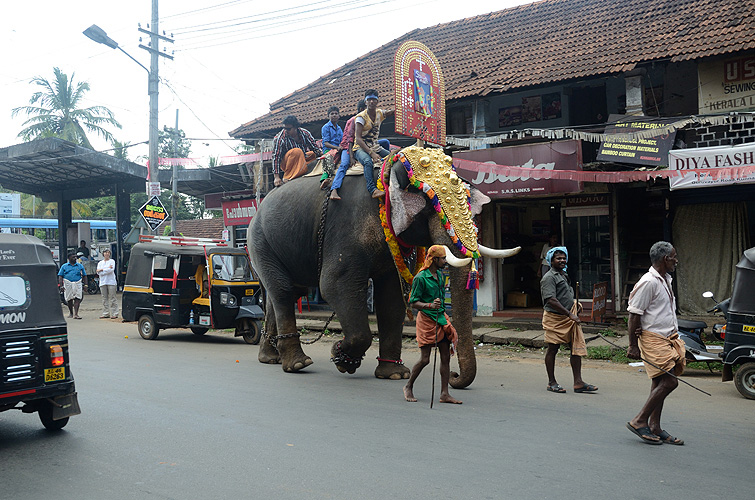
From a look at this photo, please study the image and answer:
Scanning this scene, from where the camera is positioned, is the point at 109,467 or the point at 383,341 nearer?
the point at 109,467

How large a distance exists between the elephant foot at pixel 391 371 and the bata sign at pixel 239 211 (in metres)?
11.0

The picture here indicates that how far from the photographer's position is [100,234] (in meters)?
36.2

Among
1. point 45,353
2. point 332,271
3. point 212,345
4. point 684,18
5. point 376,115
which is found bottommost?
point 212,345

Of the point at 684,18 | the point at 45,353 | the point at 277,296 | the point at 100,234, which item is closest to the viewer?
the point at 45,353

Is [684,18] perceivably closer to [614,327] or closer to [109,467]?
[614,327]

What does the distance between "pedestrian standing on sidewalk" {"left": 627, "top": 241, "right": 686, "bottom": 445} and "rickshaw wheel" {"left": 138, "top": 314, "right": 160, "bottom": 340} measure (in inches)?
391

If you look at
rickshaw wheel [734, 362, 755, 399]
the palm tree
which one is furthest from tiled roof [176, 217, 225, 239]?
rickshaw wheel [734, 362, 755, 399]

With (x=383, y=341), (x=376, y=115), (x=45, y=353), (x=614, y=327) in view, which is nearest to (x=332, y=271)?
(x=383, y=341)

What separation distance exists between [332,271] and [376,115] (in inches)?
83.1

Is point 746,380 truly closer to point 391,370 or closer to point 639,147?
point 391,370

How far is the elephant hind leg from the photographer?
9375 mm

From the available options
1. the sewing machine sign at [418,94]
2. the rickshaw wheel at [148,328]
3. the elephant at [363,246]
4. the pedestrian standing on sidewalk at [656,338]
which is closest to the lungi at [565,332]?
the elephant at [363,246]

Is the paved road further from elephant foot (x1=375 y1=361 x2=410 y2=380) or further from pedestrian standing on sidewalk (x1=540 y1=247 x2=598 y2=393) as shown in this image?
pedestrian standing on sidewalk (x1=540 y1=247 x2=598 y2=393)

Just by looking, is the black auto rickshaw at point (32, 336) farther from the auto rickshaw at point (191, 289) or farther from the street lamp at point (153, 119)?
the street lamp at point (153, 119)
